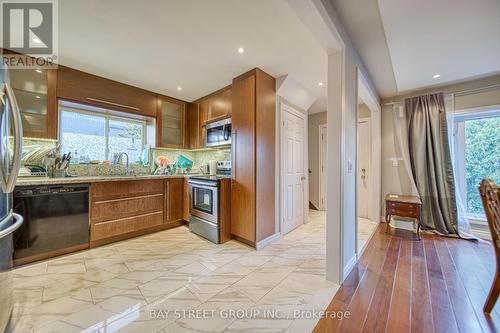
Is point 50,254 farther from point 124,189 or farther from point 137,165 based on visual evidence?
point 137,165

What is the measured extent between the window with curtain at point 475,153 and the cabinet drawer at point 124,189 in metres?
4.93

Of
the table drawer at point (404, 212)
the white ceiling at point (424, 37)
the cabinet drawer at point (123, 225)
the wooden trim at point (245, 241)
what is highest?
the white ceiling at point (424, 37)

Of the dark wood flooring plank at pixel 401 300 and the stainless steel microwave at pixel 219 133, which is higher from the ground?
the stainless steel microwave at pixel 219 133

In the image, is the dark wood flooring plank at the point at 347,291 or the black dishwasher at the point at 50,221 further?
the black dishwasher at the point at 50,221

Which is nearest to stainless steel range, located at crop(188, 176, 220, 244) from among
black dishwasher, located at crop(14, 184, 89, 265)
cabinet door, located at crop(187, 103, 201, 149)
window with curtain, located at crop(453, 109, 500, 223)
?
→ cabinet door, located at crop(187, 103, 201, 149)

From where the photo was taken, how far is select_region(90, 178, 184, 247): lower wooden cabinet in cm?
250

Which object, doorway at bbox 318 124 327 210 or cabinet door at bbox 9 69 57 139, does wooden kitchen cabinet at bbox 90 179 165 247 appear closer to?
cabinet door at bbox 9 69 57 139

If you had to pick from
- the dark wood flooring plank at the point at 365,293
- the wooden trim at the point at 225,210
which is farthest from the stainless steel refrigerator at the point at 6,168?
the dark wood flooring plank at the point at 365,293

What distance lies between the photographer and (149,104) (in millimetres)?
3400

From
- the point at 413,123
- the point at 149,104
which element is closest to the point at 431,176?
the point at 413,123

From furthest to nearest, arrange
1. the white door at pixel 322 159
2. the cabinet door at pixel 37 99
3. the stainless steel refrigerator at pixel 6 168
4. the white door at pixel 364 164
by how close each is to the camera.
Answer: the white door at pixel 322 159
the white door at pixel 364 164
the cabinet door at pixel 37 99
the stainless steel refrigerator at pixel 6 168

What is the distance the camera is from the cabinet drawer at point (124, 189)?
8.14 ft

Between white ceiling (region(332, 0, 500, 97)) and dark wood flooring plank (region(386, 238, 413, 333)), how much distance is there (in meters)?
2.44

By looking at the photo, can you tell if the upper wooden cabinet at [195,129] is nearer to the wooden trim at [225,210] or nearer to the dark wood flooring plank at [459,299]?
the wooden trim at [225,210]
